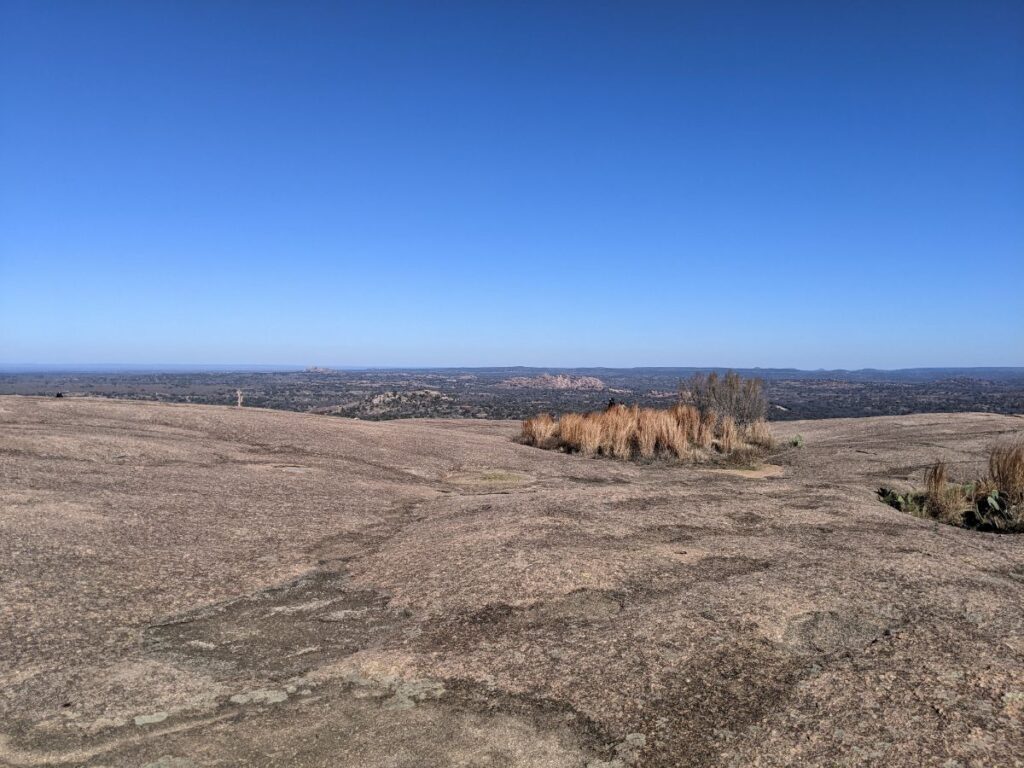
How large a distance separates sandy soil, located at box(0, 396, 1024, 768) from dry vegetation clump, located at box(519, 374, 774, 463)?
5.26 meters

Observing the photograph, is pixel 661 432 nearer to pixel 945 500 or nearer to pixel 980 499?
pixel 945 500

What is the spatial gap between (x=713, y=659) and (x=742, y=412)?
13.8 meters

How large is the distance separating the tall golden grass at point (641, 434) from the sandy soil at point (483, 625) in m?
5.26

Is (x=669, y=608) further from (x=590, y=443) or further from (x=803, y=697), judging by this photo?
(x=590, y=443)

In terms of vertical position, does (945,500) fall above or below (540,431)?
below

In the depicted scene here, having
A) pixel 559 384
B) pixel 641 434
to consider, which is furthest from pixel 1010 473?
pixel 559 384

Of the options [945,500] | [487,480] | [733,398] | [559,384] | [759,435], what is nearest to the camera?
[945,500]

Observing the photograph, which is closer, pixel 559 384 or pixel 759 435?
pixel 759 435

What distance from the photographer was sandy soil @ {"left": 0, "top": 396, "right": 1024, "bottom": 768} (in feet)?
10.3

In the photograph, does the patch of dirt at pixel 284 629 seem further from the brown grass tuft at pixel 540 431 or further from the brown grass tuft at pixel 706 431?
the brown grass tuft at pixel 706 431

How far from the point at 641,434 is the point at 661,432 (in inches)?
16.2

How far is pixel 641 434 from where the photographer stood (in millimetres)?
14078

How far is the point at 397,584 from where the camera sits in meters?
5.33

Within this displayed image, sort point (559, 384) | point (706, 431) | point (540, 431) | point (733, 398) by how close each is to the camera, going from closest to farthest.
A: point (706, 431)
point (540, 431)
point (733, 398)
point (559, 384)
